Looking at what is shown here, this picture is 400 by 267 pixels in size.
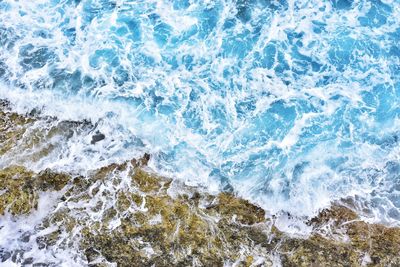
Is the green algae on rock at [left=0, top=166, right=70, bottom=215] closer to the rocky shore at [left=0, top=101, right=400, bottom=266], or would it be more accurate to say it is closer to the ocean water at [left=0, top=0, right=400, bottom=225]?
the rocky shore at [left=0, top=101, right=400, bottom=266]

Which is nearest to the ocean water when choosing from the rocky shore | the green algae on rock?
the green algae on rock

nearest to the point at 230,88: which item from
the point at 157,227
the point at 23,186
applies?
the point at 157,227

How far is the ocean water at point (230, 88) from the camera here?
15172mm

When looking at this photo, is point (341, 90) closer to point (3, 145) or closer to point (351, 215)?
point (351, 215)

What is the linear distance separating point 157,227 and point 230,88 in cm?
659

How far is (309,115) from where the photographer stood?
650 inches

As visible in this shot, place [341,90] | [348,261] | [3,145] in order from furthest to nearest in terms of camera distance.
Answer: [341,90]
[3,145]
[348,261]

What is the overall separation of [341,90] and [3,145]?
13805mm

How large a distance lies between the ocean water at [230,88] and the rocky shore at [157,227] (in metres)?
0.60

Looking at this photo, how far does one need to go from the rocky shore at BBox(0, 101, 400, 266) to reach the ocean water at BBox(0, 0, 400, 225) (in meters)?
0.60

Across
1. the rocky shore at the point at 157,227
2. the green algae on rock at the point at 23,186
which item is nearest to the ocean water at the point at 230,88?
the green algae on rock at the point at 23,186

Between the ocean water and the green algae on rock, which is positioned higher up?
the ocean water

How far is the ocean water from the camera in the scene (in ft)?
49.8

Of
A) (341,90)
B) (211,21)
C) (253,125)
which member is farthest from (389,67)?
(211,21)
